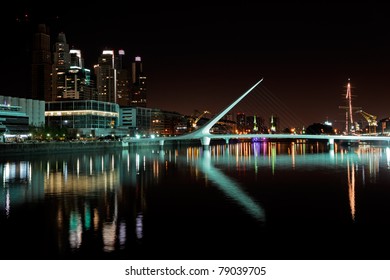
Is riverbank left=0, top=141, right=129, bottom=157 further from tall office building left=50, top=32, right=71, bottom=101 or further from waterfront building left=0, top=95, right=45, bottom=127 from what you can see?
tall office building left=50, top=32, right=71, bottom=101

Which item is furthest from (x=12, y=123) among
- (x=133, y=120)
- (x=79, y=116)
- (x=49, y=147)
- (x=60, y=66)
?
(x=60, y=66)

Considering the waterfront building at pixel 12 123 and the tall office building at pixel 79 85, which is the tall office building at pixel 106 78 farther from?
Result: the waterfront building at pixel 12 123

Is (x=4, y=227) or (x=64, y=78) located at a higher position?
(x=64, y=78)

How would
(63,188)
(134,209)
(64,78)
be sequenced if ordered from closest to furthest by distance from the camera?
(134,209) → (63,188) → (64,78)

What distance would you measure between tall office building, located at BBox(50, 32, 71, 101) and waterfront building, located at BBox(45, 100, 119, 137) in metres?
28.8

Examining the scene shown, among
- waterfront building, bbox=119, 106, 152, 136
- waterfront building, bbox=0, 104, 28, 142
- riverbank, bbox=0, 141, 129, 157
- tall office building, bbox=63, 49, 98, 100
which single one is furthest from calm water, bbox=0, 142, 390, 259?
tall office building, bbox=63, 49, 98, 100

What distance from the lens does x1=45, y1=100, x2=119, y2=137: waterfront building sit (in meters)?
78.9

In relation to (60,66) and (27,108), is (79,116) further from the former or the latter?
(60,66)

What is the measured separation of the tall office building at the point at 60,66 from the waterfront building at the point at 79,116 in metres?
28.8

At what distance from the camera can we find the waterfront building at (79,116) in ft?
259

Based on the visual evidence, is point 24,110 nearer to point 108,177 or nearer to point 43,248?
point 108,177

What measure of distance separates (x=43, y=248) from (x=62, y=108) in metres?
75.8

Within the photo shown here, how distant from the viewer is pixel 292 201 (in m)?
14.4
